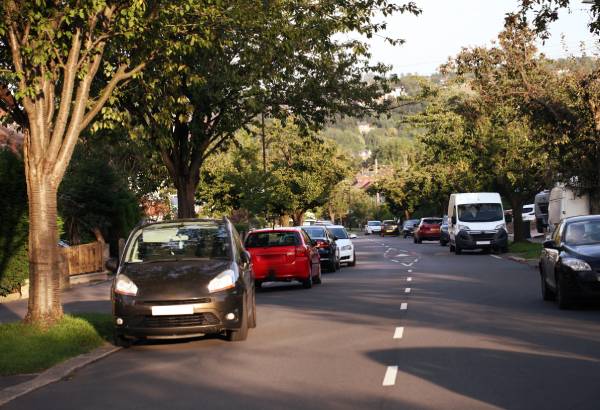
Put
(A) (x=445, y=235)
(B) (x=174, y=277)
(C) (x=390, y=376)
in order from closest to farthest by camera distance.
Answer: (C) (x=390, y=376)
(B) (x=174, y=277)
(A) (x=445, y=235)

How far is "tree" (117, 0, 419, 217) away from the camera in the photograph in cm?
1867

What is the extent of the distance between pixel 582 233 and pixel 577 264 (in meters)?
1.50

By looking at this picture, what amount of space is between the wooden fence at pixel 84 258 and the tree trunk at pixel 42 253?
1664 cm

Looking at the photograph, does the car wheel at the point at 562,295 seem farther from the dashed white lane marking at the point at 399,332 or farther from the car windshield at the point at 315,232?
the car windshield at the point at 315,232

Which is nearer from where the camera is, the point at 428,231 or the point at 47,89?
the point at 47,89

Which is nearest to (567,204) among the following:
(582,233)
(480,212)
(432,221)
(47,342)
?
(480,212)

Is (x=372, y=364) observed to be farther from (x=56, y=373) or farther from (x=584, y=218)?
(x=584, y=218)

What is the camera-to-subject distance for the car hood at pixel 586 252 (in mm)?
16114

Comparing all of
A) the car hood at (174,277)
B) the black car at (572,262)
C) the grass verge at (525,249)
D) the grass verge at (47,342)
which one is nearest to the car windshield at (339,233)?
the grass verge at (525,249)

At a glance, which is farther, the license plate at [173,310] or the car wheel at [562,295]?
the car wheel at [562,295]

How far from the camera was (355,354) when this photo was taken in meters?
12.1

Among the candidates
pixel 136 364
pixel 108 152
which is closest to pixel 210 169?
pixel 108 152

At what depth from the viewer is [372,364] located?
11180mm

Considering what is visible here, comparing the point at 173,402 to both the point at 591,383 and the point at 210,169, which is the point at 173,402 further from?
the point at 210,169
